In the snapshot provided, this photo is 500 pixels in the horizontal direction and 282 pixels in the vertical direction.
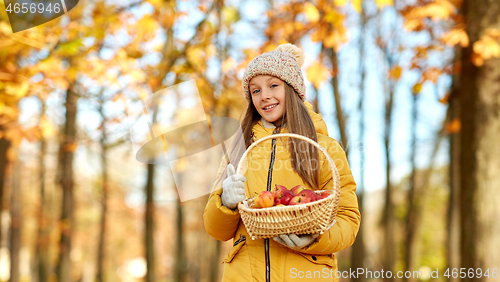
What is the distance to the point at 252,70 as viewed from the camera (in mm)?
2279

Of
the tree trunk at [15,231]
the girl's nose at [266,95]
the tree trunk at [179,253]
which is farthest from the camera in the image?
the tree trunk at [179,253]

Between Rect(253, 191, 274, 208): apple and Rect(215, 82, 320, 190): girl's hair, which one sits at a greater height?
Rect(215, 82, 320, 190): girl's hair

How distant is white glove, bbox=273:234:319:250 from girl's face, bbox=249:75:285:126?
0.74 meters

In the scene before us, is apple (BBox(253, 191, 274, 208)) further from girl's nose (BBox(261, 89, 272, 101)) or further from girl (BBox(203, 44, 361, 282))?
girl's nose (BBox(261, 89, 272, 101))

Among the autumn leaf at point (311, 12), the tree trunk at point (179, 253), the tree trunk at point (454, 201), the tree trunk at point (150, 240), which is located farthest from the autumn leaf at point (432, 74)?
the tree trunk at point (179, 253)

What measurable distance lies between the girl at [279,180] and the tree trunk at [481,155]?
2.91 meters

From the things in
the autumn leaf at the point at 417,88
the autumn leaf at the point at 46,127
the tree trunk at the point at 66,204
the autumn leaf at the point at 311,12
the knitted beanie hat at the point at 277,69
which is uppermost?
the autumn leaf at the point at 311,12

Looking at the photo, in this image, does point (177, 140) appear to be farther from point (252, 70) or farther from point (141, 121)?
point (252, 70)

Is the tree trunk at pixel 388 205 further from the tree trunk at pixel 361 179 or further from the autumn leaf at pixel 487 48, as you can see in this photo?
the autumn leaf at pixel 487 48

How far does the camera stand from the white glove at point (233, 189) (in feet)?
5.97

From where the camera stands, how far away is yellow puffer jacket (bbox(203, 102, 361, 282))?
1896 mm

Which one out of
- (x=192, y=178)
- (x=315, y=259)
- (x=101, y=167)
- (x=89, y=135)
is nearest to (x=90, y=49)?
(x=89, y=135)

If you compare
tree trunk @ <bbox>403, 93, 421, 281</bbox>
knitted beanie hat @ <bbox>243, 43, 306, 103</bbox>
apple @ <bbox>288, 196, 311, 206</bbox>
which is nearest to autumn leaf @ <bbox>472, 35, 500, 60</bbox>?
knitted beanie hat @ <bbox>243, 43, 306, 103</bbox>

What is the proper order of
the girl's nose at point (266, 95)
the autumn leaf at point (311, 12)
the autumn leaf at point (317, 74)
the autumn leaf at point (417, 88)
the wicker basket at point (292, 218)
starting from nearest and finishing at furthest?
the wicker basket at point (292, 218) < the girl's nose at point (266, 95) < the autumn leaf at point (311, 12) < the autumn leaf at point (317, 74) < the autumn leaf at point (417, 88)
